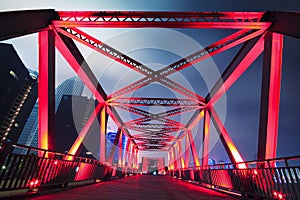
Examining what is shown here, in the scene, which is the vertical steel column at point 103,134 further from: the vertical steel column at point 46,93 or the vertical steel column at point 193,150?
the vertical steel column at point 46,93

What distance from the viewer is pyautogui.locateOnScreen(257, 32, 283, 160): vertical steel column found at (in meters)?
7.28

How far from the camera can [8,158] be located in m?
5.31

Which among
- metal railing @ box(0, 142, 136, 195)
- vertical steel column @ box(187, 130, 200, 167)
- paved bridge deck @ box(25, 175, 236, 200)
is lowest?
paved bridge deck @ box(25, 175, 236, 200)

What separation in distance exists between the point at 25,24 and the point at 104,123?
13030mm

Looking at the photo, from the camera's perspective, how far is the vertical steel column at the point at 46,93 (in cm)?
808

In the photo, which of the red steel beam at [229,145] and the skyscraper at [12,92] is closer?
the red steel beam at [229,145]

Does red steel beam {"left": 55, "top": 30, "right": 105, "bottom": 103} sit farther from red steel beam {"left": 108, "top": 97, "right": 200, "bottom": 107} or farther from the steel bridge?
red steel beam {"left": 108, "top": 97, "right": 200, "bottom": 107}

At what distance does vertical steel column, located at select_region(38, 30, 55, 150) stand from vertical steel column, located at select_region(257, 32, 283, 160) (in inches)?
298

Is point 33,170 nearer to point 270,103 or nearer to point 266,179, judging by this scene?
point 266,179

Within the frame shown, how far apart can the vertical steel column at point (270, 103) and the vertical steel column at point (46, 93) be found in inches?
298

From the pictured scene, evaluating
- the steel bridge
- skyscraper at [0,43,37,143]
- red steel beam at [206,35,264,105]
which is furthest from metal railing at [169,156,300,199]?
skyscraper at [0,43,37,143]

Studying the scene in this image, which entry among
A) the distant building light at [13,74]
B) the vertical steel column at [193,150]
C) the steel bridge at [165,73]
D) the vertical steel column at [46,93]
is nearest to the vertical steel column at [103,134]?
the steel bridge at [165,73]

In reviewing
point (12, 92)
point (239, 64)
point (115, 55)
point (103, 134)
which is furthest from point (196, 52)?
point (12, 92)

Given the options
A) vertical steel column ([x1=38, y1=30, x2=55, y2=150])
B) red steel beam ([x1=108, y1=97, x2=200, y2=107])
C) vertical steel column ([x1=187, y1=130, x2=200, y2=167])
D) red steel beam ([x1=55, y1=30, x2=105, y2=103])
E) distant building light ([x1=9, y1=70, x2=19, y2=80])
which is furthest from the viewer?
distant building light ([x1=9, y1=70, x2=19, y2=80])
